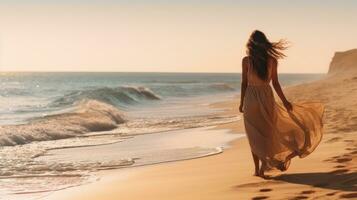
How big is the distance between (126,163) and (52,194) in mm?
2616

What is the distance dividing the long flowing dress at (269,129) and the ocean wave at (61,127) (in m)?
8.45

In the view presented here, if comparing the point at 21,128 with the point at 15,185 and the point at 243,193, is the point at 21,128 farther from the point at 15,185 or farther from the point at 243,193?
the point at 243,193

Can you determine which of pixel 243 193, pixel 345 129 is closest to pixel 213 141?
pixel 345 129

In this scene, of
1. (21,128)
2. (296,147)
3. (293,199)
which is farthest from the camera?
(21,128)

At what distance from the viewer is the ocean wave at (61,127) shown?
13.9 metres

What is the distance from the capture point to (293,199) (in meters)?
5.14

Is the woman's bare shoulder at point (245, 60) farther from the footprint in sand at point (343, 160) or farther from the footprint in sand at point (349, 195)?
the footprint in sand at point (349, 195)

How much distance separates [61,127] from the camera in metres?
16.5

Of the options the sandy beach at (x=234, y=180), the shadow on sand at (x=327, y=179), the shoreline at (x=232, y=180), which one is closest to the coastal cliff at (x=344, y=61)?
the sandy beach at (x=234, y=180)

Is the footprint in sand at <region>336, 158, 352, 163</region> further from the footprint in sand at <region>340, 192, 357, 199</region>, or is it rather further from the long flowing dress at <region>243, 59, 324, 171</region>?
the footprint in sand at <region>340, 192, 357, 199</region>

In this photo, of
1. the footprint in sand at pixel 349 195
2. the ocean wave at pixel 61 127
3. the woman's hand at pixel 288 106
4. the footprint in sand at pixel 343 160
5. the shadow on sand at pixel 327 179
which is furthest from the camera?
the ocean wave at pixel 61 127

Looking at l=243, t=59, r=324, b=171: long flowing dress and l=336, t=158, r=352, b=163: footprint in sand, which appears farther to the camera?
l=336, t=158, r=352, b=163: footprint in sand

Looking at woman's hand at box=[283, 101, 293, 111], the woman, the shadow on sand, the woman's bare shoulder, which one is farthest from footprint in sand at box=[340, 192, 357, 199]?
the woman's bare shoulder

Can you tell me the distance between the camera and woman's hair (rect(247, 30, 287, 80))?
6273 millimetres
